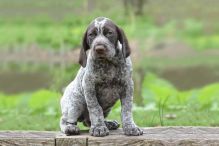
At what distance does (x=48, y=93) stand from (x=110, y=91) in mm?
4150

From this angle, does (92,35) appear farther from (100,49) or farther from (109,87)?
(109,87)

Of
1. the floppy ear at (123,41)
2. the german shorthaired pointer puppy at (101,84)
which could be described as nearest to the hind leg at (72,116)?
the german shorthaired pointer puppy at (101,84)

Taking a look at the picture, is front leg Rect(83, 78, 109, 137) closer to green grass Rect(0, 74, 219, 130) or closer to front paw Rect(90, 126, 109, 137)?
front paw Rect(90, 126, 109, 137)

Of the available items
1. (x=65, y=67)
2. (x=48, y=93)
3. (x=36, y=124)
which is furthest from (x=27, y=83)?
(x=36, y=124)

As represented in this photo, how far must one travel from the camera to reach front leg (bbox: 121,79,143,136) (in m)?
4.72

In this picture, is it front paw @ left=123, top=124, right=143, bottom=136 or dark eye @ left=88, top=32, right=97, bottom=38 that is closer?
dark eye @ left=88, top=32, right=97, bottom=38

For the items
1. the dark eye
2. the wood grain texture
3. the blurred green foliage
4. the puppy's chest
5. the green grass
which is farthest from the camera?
the blurred green foliage

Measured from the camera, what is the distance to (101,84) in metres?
4.70

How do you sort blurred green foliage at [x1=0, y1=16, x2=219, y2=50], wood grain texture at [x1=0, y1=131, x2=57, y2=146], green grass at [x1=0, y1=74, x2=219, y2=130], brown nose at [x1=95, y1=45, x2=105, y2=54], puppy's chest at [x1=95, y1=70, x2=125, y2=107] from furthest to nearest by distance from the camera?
blurred green foliage at [x1=0, y1=16, x2=219, y2=50] → green grass at [x1=0, y1=74, x2=219, y2=130] → wood grain texture at [x1=0, y1=131, x2=57, y2=146] → puppy's chest at [x1=95, y1=70, x2=125, y2=107] → brown nose at [x1=95, y1=45, x2=105, y2=54]

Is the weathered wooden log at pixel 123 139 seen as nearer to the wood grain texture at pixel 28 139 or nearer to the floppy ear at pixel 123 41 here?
the wood grain texture at pixel 28 139

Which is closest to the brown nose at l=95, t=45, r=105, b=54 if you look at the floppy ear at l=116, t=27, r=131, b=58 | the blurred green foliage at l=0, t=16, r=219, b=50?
the floppy ear at l=116, t=27, r=131, b=58

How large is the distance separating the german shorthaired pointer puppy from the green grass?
1584 millimetres

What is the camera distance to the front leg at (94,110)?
15.4 feet

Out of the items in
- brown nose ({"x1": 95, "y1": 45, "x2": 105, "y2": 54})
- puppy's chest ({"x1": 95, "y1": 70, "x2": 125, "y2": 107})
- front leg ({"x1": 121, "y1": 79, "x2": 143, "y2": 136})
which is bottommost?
front leg ({"x1": 121, "y1": 79, "x2": 143, "y2": 136})
